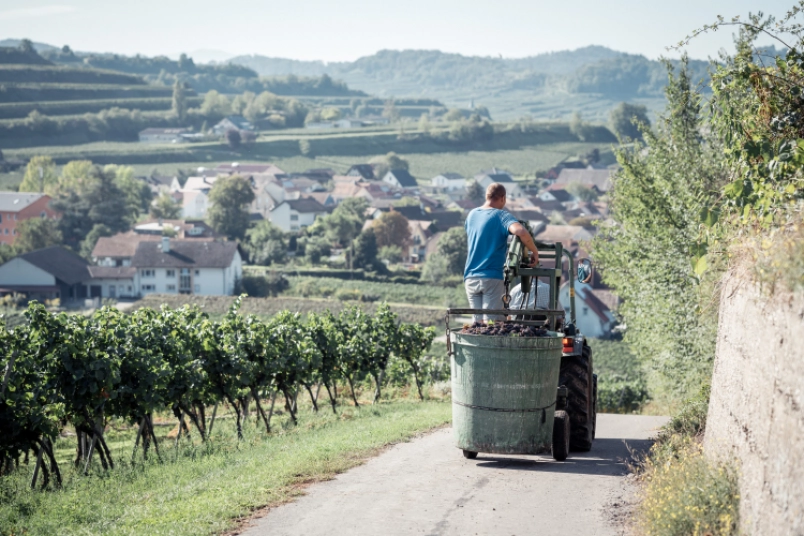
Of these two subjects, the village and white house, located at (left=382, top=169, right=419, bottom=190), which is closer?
the village

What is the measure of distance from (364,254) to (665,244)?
2459 inches

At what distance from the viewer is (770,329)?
5805 mm

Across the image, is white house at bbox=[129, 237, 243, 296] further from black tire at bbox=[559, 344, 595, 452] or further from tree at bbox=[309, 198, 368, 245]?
black tire at bbox=[559, 344, 595, 452]

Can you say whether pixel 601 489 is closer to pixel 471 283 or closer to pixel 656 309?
pixel 471 283

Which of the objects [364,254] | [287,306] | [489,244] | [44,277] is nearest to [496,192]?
[489,244]

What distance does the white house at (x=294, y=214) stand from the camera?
367ft

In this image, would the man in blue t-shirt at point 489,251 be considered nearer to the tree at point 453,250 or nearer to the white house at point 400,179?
the tree at point 453,250

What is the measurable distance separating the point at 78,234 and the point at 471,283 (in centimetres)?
9239

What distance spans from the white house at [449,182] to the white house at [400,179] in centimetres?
327

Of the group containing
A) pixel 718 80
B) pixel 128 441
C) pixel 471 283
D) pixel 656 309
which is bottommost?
pixel 128 441

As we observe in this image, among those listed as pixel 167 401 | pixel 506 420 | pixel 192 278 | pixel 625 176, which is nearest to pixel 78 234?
pixel 192 278

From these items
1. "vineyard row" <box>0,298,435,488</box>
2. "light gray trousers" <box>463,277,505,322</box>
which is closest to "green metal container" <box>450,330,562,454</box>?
"light gray trousers" <box>463,277,505,322</box>

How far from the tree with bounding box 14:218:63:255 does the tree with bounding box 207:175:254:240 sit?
16.3 metres

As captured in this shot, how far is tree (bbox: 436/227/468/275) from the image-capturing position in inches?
3150
